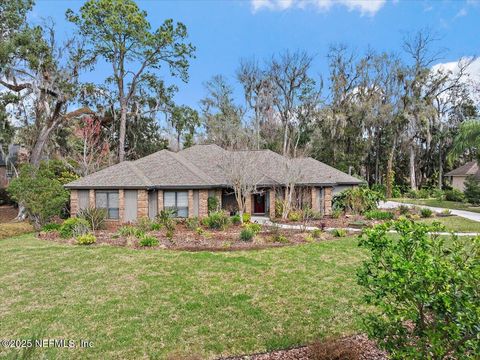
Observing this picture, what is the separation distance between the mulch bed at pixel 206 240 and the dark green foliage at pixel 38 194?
69.4 inches

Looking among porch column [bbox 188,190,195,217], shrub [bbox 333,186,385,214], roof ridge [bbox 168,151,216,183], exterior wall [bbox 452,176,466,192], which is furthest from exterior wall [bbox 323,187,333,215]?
exterior wall [bbox 452,176,466,192]

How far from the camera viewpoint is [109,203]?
57.1 ft

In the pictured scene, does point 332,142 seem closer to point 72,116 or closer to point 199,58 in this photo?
point 199,58

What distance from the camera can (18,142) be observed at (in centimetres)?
3055

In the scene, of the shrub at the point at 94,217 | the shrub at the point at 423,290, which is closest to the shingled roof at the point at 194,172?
the shrub at the point at 94,217

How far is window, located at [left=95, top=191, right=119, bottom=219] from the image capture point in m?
17.4

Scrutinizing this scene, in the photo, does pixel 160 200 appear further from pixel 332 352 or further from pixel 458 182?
pixel 458 182

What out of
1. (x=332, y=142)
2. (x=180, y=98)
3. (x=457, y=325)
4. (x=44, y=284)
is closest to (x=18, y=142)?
(x=180, y=98)

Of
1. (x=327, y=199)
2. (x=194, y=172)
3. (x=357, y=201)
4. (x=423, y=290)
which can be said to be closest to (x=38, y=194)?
(x=194, y=172)

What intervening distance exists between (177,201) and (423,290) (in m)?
15.8

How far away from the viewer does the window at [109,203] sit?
684 inches

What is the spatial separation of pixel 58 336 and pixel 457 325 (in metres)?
5.98

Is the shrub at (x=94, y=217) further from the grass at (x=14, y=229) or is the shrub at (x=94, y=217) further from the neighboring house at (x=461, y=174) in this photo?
the neighboring house at (x=461, y=174)

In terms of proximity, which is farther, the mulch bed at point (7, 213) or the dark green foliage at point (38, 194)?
the mulch bed at point (7, 213)
